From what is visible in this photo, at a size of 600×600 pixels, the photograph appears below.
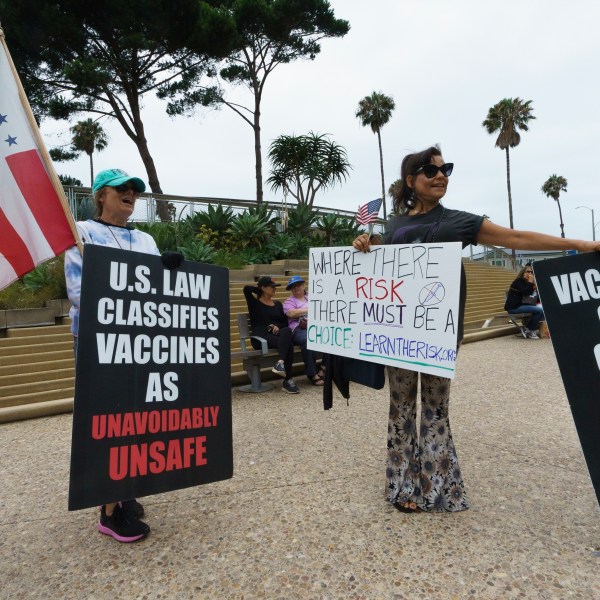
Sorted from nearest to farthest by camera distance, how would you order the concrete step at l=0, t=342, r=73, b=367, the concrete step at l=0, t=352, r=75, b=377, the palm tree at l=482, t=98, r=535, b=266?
1. the concrete step at l=0, t=352, r=75, b=377
2. the concrete step at l=0, t=342, r=73, b=367
3. the palm tree at l=482, t=98, r=535, b=266

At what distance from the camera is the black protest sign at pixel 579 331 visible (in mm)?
2156

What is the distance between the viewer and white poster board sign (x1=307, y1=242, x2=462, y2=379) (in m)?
2.30

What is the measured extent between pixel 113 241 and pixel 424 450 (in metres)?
2.01

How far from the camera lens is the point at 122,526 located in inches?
90.7

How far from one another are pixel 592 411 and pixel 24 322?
587cm

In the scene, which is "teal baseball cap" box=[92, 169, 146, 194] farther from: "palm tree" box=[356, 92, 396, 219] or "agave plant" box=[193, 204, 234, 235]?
"palm tree" box=[356, 92, 396, 219]

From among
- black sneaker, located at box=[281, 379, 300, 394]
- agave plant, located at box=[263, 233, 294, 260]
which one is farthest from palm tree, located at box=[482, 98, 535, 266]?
black sneaker, located at box=[281, 379, 300, 394]

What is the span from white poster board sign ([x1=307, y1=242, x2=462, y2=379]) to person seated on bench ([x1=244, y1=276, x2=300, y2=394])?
239 centimetres

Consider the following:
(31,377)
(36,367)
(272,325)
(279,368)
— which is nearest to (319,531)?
(279,368)

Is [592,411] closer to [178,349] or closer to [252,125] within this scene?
[178,349]

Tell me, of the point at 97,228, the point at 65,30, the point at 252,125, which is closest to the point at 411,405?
the point at 97,228

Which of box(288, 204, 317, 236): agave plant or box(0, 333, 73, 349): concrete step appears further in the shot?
box(288, 204, 317, 236): agave plant

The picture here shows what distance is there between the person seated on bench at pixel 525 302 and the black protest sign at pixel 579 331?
7.59 metres

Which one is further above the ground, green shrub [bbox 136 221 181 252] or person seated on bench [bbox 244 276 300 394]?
green shrub [bbox 136 221 181 252]
